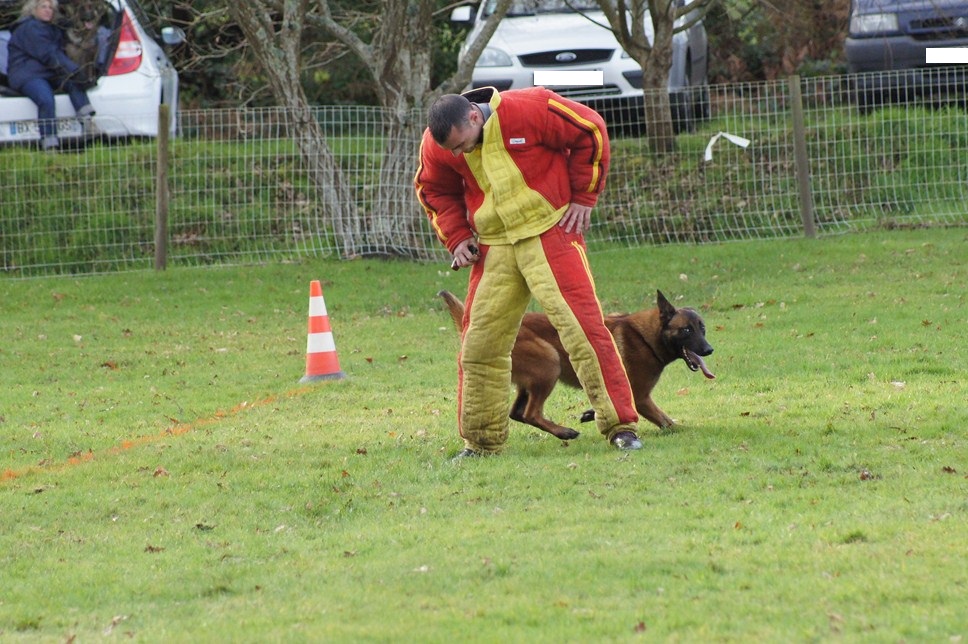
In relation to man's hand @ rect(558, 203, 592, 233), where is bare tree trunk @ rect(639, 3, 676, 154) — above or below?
above

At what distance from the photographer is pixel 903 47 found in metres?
16.3

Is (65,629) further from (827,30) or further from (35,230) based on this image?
(827,30)

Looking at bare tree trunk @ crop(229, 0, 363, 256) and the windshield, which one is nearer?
bare tree trunk @ crop(229, 0, 363, 256)

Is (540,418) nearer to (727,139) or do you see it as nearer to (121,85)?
(727,139)

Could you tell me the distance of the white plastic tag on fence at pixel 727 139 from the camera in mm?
15430

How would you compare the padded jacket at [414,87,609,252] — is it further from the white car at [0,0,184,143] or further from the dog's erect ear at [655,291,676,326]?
the white car at [0,0,184,143]

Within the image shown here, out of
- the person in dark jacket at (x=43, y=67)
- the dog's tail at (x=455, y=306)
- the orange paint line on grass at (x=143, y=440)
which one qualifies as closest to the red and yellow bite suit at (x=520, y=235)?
the dog's tail at (x=455, y=306)

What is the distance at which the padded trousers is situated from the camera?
22.6ft

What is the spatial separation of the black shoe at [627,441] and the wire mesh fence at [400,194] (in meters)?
8.92

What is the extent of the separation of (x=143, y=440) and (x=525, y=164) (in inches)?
124

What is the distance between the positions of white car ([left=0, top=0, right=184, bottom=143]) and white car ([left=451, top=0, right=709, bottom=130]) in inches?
154

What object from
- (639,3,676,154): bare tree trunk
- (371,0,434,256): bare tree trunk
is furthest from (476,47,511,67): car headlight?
(639,3,676,154): bare tree trunk

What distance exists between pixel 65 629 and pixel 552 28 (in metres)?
13.9

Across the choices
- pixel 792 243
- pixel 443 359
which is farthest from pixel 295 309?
pixel 792 243
